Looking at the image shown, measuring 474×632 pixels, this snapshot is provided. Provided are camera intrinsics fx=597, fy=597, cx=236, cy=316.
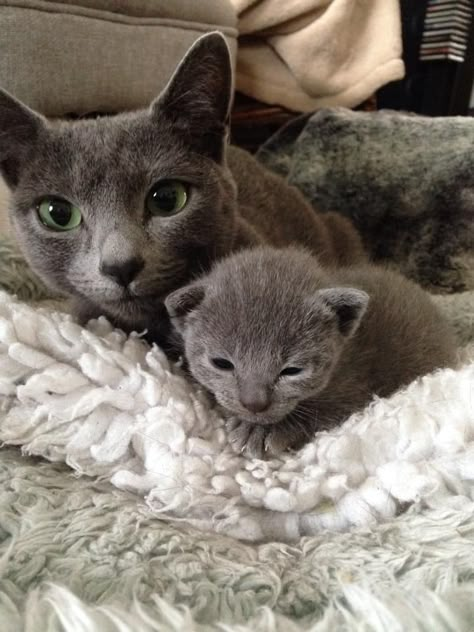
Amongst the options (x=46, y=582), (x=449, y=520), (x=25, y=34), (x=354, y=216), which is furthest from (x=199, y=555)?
(x=354, y=216)

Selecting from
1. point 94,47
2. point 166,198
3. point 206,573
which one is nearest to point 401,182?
point 94,47

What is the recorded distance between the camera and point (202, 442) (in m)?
0.80

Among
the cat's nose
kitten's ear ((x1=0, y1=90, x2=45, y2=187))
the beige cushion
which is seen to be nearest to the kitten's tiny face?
the cat's nose

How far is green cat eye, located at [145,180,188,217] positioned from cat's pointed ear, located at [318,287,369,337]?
28 centimetres

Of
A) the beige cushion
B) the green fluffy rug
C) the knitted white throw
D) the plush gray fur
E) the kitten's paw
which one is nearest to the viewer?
the green fluffy rug

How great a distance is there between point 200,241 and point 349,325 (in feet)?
0.91

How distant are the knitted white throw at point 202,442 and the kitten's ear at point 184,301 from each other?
79 mm

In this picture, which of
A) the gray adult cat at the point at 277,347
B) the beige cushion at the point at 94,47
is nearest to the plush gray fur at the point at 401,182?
the beige cushion at the point at 94,47

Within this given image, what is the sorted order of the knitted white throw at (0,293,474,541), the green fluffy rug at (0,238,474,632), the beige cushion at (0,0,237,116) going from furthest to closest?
1. the beige cushion at (0,0,237,116)
2. the knitted white throw at (0,293,474,541)
3. the green fluffy rug at (0,238,474,632)

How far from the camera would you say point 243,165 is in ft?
4.94

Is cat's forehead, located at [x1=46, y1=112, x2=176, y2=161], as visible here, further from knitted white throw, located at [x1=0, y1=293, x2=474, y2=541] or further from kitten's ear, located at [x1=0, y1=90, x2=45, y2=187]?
knitted white throw, located at [x1=0, y1=293, x2=474, y2=541]

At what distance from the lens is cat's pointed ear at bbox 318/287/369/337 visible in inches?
31.6

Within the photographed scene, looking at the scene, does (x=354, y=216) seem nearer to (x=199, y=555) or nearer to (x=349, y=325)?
(x=349, y=325)

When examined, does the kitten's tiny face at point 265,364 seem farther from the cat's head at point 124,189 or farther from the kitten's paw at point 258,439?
the cat's head at point 124,189
